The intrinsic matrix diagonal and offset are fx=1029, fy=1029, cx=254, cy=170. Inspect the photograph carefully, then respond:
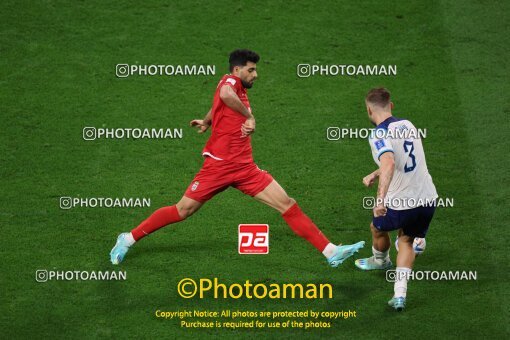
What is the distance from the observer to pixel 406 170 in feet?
30.8

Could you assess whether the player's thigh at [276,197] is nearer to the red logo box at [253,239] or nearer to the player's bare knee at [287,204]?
the player's bare knee at [287,204]

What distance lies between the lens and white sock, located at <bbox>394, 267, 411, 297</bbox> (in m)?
9.44

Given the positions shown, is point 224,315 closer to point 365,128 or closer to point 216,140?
point 216,140

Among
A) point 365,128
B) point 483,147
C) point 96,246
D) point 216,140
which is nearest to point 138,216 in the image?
point 96,246

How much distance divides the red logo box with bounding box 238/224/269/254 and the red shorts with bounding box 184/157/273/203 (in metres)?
0.78

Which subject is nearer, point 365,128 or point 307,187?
point 307,187

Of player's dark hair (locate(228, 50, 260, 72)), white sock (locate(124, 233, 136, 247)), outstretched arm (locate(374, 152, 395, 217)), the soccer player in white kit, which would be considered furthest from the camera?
white sock (locate(124, 233, 136, 247))

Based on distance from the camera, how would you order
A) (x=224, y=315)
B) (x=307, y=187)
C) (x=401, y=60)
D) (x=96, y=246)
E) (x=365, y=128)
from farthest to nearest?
(x=401, y=60)
(x=365, y=128)
(x=307, y=187)
(x=96, y=246)
(x=224, y=315)

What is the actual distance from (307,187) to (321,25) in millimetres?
3262

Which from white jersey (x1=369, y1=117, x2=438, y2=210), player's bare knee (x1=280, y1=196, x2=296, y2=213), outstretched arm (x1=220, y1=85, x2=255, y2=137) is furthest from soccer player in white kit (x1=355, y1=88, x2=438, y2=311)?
outstretched arm (x1=220, y1=85, x2=255, y2=137)

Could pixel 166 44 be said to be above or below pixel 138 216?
above

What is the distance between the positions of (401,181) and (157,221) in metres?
2.48

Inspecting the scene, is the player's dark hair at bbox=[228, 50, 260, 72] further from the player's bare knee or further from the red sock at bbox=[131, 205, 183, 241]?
the red sock at bbox=[131, 205, 183, 241]

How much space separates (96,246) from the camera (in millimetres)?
10609
